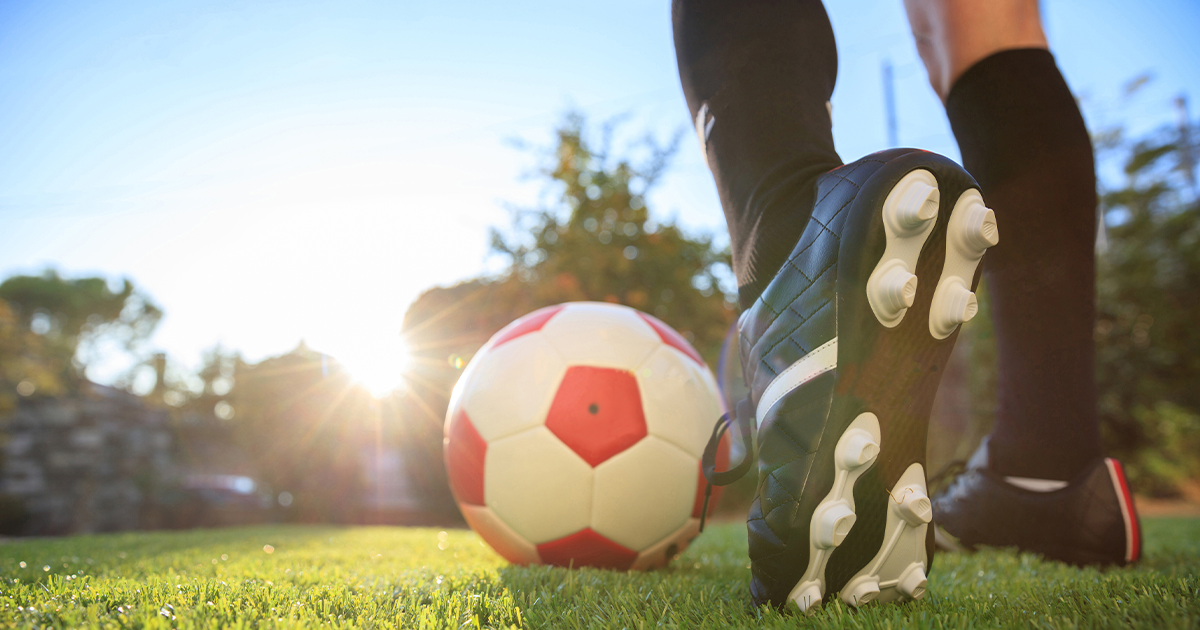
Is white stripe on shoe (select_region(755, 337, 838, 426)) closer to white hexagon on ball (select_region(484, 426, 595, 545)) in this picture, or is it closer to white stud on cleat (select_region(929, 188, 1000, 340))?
white stud on cleat (select_region(929, 188, 1000, 340))

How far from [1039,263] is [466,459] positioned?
1.60 metres

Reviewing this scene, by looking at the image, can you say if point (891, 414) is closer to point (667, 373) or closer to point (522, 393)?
point (667, 373)

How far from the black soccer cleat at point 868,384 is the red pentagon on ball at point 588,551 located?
726 millimetres

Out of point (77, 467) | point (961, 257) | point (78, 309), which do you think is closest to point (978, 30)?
point (961, 257)

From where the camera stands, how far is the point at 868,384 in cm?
89

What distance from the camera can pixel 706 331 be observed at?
7086mm

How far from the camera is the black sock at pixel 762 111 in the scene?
1071 mm

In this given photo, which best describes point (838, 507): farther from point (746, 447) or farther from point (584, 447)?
point (584, 447)

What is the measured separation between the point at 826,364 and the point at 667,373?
90 cm

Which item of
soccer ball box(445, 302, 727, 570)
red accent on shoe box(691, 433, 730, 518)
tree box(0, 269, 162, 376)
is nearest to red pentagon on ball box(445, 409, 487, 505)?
soccer ball box(445, 302, 727, 570)

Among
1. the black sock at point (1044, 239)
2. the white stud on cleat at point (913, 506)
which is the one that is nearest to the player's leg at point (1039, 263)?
the black sock at point (1044, 239)

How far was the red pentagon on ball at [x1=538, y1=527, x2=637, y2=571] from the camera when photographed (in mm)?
1606

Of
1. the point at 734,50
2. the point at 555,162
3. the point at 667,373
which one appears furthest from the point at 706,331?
the point at 734,50

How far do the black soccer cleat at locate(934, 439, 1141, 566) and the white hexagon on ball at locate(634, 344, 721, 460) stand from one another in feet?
2.31
